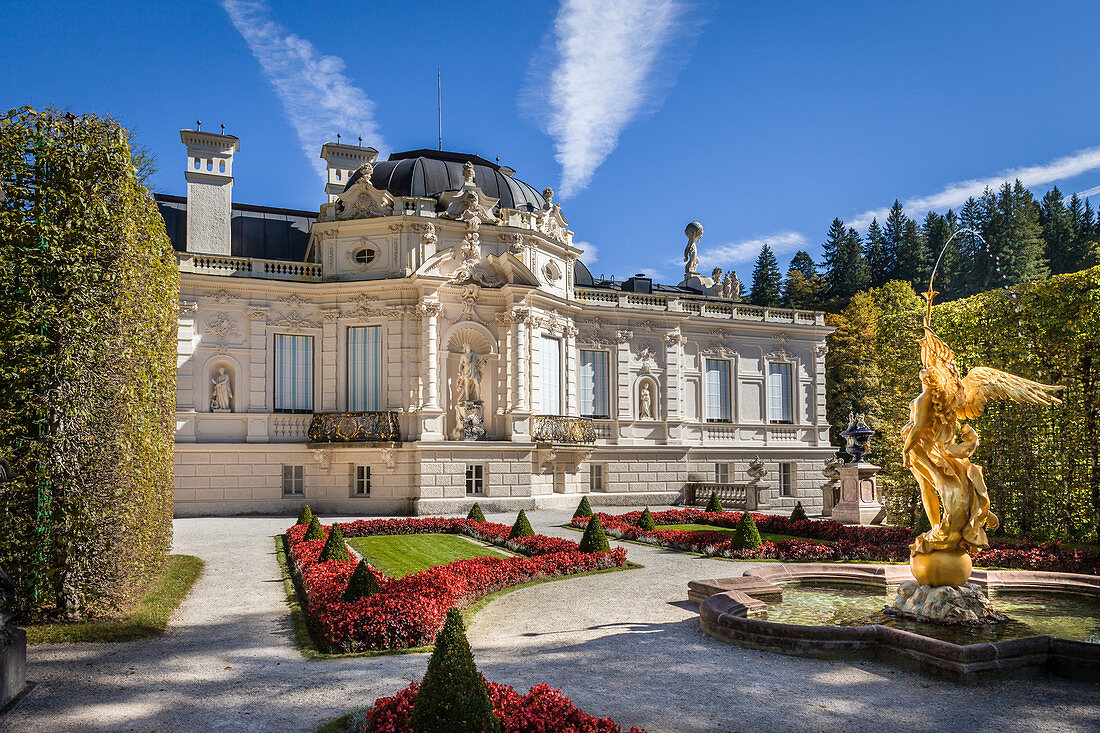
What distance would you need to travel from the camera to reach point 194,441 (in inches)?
1158

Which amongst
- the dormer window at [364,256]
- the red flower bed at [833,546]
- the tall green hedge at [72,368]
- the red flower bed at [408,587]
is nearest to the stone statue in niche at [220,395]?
the dormer window at [364,256]

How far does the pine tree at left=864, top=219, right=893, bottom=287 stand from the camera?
243ft

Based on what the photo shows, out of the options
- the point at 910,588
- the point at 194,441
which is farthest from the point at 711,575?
the point at 194,441

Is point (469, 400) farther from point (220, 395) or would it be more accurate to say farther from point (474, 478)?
point (220, 395)

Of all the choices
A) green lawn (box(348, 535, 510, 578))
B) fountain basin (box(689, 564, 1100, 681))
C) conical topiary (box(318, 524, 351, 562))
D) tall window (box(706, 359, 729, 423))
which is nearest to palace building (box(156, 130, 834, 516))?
tall window (box(706, 359, 729, 423))

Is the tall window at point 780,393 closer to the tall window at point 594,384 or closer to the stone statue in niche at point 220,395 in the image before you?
the tall window at point 594,384

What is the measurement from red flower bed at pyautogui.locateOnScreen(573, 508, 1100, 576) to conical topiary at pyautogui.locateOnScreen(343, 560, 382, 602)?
10712mm

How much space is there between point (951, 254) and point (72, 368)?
244ft

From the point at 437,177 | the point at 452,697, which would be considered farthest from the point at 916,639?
the point at 437,177

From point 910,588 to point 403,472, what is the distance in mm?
22029

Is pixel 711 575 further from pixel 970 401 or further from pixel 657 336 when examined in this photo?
pixel 657 336

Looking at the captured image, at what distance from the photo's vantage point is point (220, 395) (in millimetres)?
29969

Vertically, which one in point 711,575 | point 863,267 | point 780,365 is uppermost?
point 863,267

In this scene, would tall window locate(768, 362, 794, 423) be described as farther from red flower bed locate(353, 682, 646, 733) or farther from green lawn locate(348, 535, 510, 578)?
red flower bed locate(353, 682, 646, 733)
